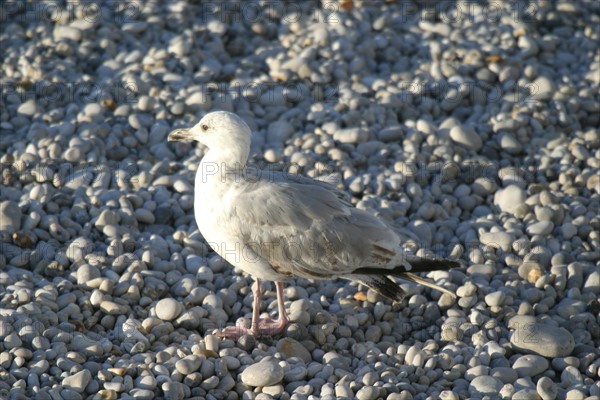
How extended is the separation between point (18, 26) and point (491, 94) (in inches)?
193

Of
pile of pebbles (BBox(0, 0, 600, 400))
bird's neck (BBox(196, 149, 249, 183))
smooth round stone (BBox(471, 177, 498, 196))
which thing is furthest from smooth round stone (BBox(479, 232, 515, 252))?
bird's neck (BBox(196, 149, 249, 183))

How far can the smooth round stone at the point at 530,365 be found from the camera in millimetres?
5449

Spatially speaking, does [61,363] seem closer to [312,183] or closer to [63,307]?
[63,307]

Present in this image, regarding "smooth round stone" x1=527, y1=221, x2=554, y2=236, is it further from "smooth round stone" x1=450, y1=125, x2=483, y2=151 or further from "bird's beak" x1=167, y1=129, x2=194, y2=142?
"bird's beak" x1=167, y1=129, x2=194, y2=142

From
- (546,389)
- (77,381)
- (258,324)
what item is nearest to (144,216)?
(258,324)

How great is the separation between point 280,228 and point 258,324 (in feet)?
2.50

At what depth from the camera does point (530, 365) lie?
546cm

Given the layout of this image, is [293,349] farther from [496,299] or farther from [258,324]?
[496,299]

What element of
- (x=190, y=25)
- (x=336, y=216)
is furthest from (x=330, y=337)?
(x=190, y=25)

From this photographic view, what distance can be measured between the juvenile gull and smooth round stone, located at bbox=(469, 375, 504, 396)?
70cm

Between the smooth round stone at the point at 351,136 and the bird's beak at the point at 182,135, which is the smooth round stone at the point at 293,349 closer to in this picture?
the bird's beak at the point at 182,135

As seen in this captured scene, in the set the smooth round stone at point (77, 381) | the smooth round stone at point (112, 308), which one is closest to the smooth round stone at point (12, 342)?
the smooth round stone at point (77, 381)

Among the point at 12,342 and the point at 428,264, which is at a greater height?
the point at 12,342

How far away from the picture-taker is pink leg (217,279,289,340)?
223 inches
